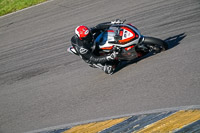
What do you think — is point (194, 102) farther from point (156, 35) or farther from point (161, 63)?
point (156, 35)

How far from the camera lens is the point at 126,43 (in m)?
8.45

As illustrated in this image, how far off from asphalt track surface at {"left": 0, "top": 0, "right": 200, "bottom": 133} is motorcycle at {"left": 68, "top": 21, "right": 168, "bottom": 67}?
0.35m

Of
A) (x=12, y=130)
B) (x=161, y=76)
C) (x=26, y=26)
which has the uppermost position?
(x=26, y=26)

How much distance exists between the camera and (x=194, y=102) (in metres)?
6.37

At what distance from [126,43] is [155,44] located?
811 mm

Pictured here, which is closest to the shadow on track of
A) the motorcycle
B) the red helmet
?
the motorcycle

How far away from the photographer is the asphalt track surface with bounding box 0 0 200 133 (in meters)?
7.46

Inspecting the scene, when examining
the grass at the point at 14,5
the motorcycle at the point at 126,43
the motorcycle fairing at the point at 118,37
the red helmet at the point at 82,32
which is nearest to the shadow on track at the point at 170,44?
the motorcycle at the point at 126,43

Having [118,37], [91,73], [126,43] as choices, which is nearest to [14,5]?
[91,73]

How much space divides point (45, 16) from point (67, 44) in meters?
4.11

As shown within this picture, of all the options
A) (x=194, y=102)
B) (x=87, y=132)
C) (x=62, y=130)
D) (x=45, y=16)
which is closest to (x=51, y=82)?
(x=62, y=130)

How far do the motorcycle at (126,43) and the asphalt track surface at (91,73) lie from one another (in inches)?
13.6

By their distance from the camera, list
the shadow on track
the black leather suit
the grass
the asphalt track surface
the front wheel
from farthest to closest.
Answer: the grass
the shadow on track
the black leather suit
the front wheel
the asphalt track surface

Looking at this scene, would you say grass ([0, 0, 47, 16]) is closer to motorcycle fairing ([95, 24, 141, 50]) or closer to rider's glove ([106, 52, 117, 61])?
motorcycle fairing ([95, 24, 141, 50])
